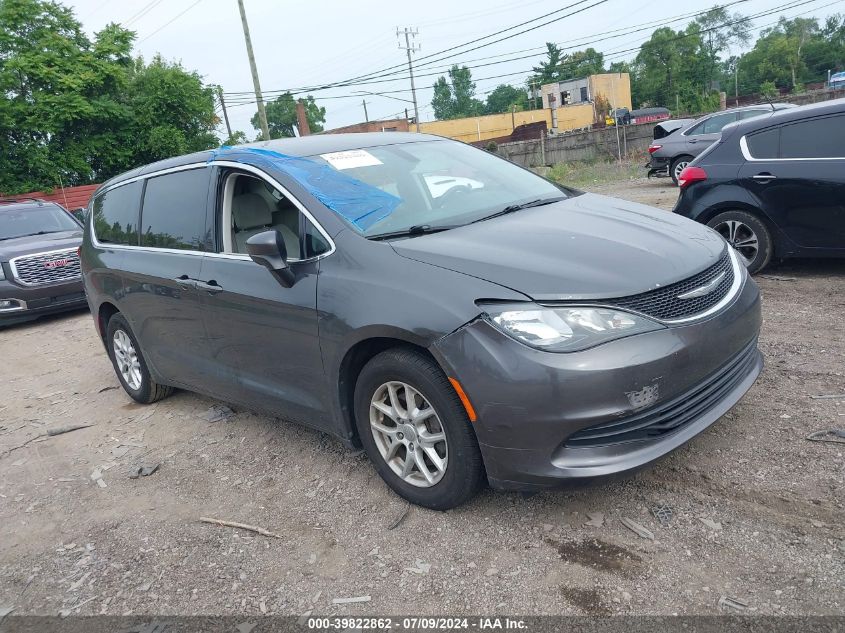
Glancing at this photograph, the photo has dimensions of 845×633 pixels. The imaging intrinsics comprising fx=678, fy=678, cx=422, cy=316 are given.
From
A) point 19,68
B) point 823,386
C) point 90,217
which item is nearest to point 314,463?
point 823,386

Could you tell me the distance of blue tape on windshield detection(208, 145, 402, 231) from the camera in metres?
3.45

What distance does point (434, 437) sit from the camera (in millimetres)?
3012

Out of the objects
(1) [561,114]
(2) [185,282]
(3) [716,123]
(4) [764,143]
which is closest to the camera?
(2) [185,282]

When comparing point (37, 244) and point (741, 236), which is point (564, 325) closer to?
point (741, 236)

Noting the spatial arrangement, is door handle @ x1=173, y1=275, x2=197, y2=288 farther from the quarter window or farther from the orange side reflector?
the quarter window

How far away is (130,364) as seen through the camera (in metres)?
5.41

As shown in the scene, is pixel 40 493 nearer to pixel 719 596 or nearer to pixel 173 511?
pixel 173 511

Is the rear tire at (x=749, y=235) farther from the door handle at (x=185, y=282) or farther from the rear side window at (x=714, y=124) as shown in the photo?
the rear side window at (x=714, y=124)

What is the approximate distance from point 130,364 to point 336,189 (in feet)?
9.22

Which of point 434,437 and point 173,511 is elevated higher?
point 434,437

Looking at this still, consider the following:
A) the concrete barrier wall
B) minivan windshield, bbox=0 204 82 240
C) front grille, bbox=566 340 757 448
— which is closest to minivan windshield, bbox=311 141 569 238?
front grille, bbox=566 340 757 448

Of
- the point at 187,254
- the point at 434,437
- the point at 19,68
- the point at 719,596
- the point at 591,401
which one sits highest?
the point at 19,68

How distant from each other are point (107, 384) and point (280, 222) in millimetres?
3236

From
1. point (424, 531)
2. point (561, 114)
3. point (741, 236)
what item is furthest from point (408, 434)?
point (561, 114)
